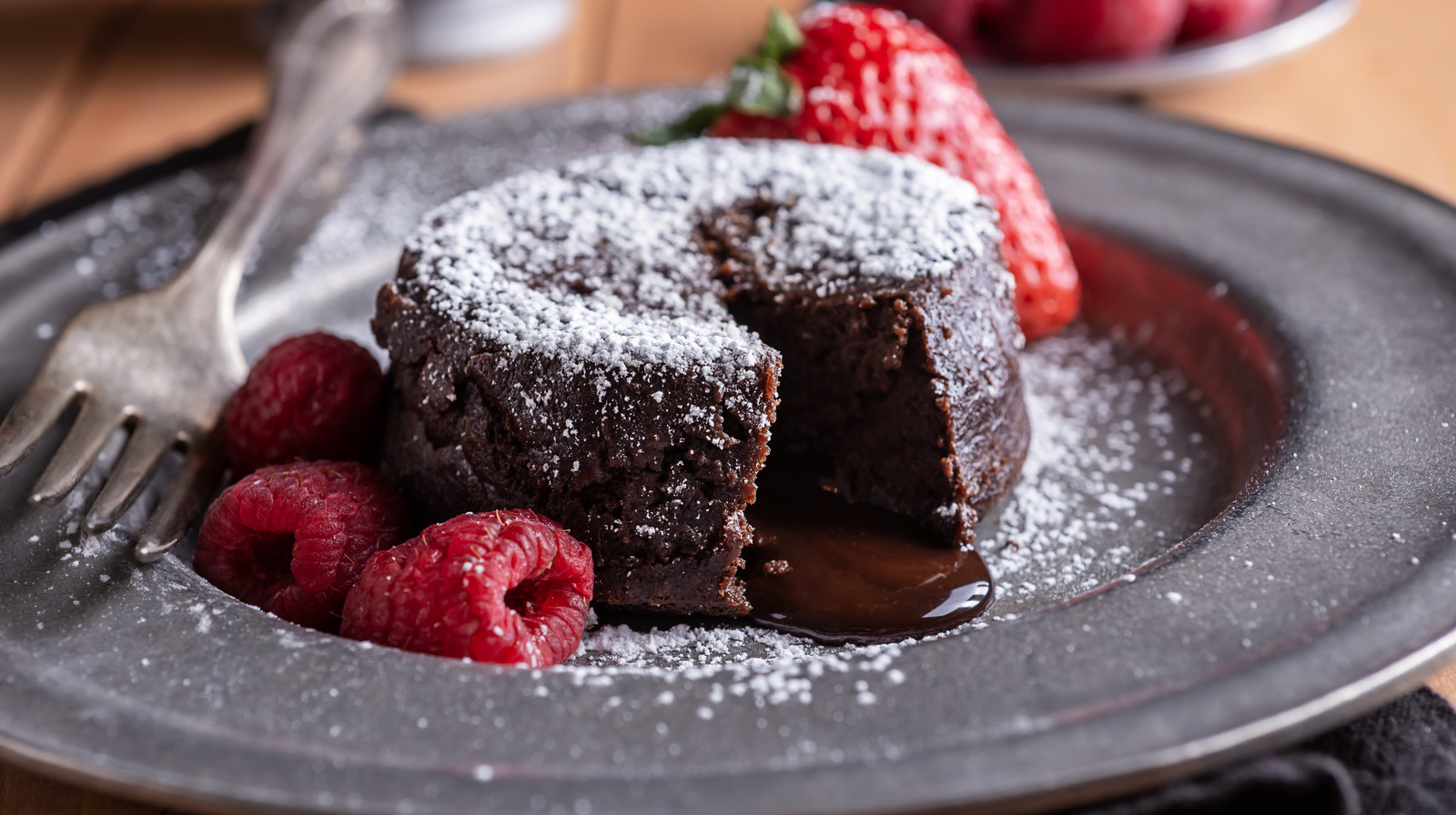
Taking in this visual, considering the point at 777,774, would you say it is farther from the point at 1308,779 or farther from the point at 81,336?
the point at 81,336

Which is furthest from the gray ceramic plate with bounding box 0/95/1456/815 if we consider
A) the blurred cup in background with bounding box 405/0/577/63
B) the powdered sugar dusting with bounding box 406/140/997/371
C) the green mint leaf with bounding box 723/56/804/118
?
the blurred cup in background with bounding box 405/0/577/63

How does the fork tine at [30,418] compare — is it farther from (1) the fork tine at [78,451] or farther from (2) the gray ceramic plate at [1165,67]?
(2) the gray ceramic plate at [1165,67]

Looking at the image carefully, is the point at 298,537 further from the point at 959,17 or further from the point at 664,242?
the point at 959,17

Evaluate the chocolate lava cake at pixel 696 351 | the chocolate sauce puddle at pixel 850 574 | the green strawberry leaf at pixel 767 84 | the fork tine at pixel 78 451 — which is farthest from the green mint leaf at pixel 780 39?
the fork tine at pixel 78 451

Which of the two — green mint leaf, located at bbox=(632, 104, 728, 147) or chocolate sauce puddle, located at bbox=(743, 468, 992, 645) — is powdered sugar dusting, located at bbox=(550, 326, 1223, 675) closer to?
chocolate sauce puddle, located at bbox=(743, 468, 992, 645)

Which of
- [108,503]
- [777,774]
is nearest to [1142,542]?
[777,774]

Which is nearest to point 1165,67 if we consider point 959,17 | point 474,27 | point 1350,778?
point 959,17
